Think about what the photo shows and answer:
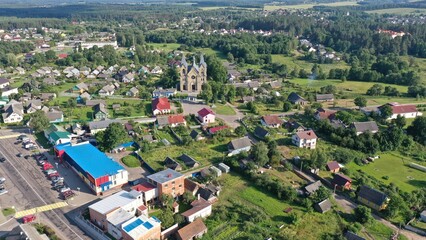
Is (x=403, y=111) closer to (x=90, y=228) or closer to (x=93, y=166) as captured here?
(x=93, y=166)

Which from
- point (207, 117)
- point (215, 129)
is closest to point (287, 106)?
point (207, 117)

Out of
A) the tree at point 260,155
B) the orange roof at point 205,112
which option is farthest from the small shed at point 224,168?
the orange roof at point 205,112

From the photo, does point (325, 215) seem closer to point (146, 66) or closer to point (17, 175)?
point (17, 175)

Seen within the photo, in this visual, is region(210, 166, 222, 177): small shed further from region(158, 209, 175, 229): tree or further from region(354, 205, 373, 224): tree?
region(354, 205, 373, 224): tree

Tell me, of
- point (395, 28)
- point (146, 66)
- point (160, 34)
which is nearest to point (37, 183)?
point (146, 66)

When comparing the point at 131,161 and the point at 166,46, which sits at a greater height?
the point at 166,46

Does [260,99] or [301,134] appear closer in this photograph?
[301,134]

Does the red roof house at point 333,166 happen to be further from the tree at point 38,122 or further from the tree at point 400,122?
the tree at point 38,122
